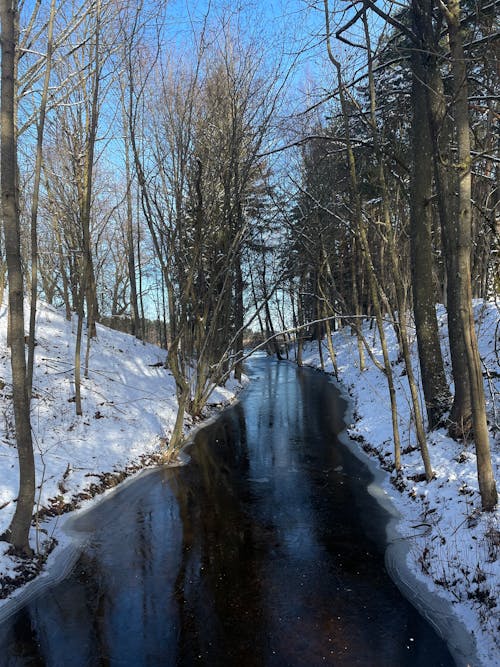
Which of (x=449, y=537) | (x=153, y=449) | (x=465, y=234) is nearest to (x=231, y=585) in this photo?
(x=449, y=537)

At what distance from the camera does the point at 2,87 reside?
4.89 metres

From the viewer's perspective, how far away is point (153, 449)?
34.9ft

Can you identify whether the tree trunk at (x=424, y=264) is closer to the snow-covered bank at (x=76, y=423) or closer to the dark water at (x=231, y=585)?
the dark water at (x=231, y=585)

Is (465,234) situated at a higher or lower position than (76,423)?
higher

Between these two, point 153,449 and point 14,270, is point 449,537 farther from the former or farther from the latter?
point 153,449

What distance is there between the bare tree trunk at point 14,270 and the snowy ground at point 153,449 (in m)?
0.52

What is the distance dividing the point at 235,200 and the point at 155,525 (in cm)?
808

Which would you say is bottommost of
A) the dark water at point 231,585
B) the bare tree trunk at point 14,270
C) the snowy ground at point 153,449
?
the dark water at point 231,585

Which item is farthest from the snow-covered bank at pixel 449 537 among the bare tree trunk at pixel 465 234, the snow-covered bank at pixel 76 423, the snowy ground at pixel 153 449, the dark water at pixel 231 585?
the snow-covered bank at pixel 76 423

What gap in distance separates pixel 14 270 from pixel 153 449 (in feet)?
21.2

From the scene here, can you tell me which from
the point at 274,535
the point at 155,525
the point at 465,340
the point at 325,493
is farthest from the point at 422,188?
the point at 155,525

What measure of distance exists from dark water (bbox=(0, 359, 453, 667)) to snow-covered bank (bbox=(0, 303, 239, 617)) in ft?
1.91

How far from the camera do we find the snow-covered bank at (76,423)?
21.8 feet

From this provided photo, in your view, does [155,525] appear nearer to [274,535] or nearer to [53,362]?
[274,535]
